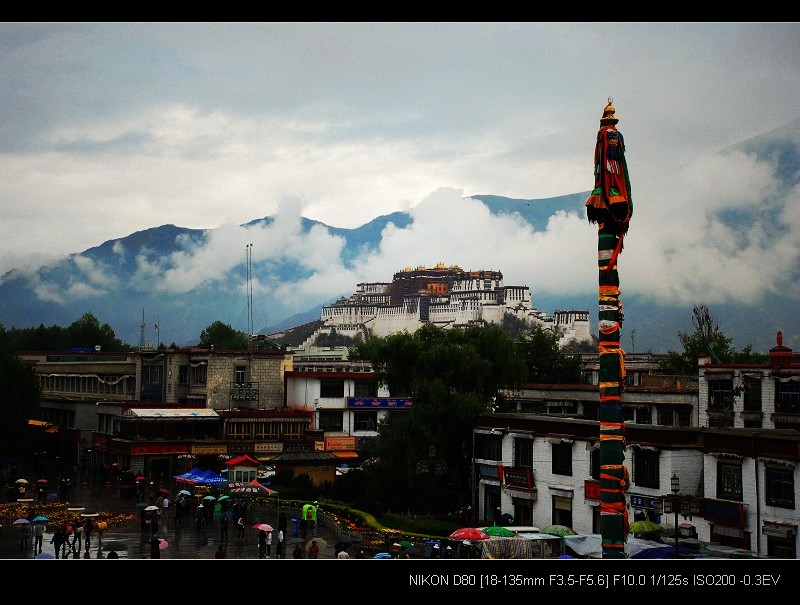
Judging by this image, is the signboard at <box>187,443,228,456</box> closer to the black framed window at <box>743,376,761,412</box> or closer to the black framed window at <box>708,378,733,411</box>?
the black framed window at <box>708,378,733,411</box>

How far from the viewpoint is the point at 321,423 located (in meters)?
60.4

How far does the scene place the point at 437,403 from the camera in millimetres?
43500

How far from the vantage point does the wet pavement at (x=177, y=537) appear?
30.2 meters

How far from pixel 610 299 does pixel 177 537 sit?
17922 mm

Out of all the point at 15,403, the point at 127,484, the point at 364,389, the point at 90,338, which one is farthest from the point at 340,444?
the point at 90,338

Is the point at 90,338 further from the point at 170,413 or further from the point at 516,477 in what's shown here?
the point at 516,477

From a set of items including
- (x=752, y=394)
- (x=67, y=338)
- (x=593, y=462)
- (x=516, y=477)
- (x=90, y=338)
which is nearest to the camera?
(x=593, y=462)
